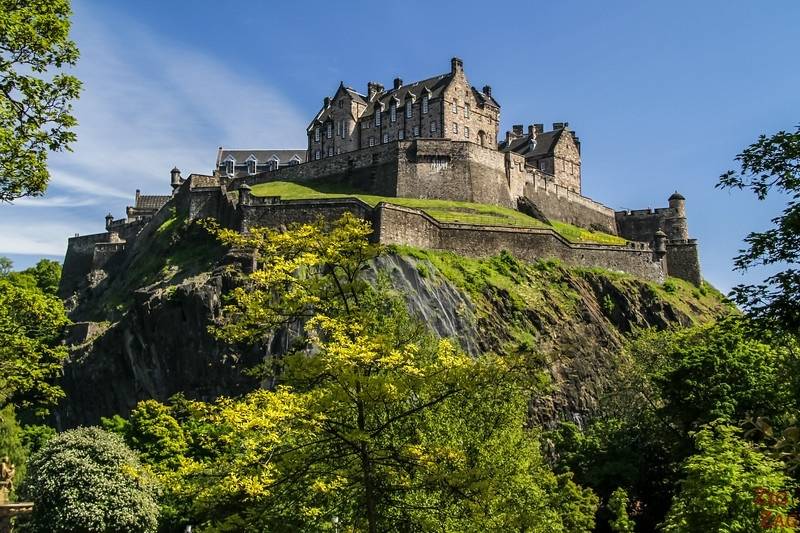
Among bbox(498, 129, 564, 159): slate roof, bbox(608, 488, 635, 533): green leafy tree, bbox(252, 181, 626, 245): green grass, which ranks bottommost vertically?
bbox(608, 488, 635, 533): green leafy tree

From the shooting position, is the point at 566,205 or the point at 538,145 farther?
the point at 538,145

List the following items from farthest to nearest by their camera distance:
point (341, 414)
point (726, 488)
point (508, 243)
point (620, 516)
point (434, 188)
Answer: point (434, 188), point (508, 243), point (620, 516), point (726, 488), point (341, 414)

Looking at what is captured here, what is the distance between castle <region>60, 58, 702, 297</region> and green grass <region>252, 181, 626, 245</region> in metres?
1.43

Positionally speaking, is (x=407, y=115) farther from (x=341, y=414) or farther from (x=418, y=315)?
(x=341, y=414)

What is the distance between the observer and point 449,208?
66.6m

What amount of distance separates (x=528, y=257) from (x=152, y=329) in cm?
2608

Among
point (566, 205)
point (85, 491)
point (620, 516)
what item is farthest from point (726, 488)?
point (566, 205)

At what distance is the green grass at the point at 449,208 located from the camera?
208ft

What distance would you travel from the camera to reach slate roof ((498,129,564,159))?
A: 87.2 metres

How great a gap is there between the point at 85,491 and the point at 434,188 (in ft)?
134

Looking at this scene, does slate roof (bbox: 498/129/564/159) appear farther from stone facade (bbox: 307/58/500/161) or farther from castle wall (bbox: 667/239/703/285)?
castle wall (bbox: 667/239/703/285)

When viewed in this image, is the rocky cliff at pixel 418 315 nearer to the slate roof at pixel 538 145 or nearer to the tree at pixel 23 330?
the tree at pixel 23 330

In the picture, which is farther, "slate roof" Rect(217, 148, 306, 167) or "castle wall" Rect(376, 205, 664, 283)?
"slate roof" Rect(217, 148, 306, 167)

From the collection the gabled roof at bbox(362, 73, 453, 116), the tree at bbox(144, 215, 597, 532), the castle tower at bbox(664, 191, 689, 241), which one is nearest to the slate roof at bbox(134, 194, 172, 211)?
the gabled roof at bbox(362, 73, 453, 116)
